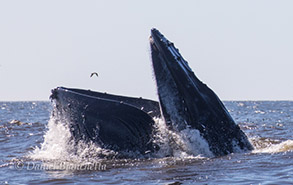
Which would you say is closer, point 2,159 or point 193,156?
point 193,156

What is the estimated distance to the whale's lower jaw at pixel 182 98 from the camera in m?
8.61

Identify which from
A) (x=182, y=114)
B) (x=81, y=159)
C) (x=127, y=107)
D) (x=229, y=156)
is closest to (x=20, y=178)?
(x=81, y=159)

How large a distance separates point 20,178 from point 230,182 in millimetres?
2995

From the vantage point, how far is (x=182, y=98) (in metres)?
8.60

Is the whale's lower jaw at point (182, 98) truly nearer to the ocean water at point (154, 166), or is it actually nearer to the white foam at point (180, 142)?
the white foam at point (180, 142)

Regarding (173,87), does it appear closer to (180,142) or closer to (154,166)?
(180,142)

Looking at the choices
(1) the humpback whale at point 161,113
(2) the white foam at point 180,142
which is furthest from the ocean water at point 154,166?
(1) the humpback whale at point 161,113

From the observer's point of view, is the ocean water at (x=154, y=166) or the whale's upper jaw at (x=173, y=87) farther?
the whale's upper jaw at (x=173, y=87)

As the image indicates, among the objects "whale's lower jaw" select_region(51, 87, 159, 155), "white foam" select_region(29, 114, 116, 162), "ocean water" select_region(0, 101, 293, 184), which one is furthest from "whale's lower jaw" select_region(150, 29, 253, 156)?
"white foam" select_region(29, 114, 116, 162)

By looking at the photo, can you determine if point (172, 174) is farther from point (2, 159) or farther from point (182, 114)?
point (2, 159)

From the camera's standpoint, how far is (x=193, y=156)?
890 centimetres

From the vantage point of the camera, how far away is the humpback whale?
28.3 feet

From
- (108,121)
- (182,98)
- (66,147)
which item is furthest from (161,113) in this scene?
(66,147)

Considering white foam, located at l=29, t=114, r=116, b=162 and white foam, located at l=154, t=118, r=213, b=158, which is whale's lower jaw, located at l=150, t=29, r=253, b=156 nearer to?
white foam, located at l=154, t=118, r=213, b=158
